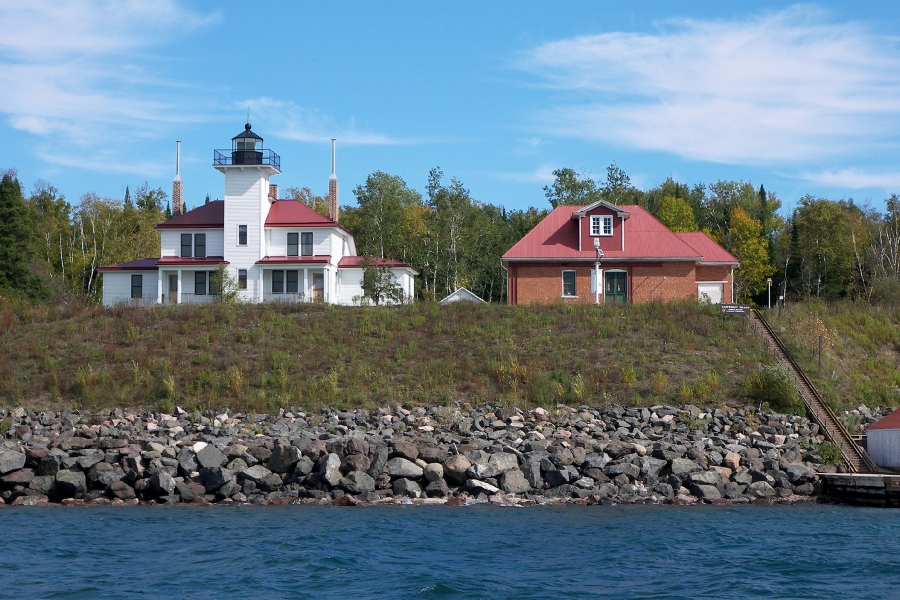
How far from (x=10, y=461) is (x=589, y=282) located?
25927 millimetres

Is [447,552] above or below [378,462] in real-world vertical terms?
below

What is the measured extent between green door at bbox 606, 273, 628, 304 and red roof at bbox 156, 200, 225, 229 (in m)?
19.3

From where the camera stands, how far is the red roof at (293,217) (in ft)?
156

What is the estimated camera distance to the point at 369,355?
35.9 m

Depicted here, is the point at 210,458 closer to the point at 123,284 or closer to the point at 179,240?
the point at 179,240

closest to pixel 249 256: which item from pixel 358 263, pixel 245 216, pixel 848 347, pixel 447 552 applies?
pixel 245 216

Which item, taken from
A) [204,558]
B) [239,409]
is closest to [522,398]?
[239,409]

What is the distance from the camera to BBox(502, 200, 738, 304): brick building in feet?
141

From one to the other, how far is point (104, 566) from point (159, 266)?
3133 centimetres

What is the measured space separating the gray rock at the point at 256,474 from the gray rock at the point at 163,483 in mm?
1817

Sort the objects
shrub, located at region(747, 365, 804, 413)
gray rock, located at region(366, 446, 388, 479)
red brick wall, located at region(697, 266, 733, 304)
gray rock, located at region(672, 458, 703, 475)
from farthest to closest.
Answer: red brick wall, located at region(697, 266, 733, 304)
shrub, located at region(747, 365, 804, 413)
gray rock, located at region(672, 458, 703, 475)
gray rock, located at region(366, 446, 388, 479)

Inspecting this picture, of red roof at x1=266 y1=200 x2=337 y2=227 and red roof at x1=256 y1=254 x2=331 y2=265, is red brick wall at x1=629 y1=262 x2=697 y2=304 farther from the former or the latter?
red roof at x1=266 y1=200 x2=337 y2=227

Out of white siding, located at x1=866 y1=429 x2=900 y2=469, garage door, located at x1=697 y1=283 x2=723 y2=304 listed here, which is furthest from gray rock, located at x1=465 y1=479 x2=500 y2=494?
garage door, located at x1=697 y1=283 x2=723 y2=304

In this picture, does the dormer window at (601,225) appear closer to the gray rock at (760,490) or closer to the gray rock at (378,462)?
the gray rock at (760,490)
